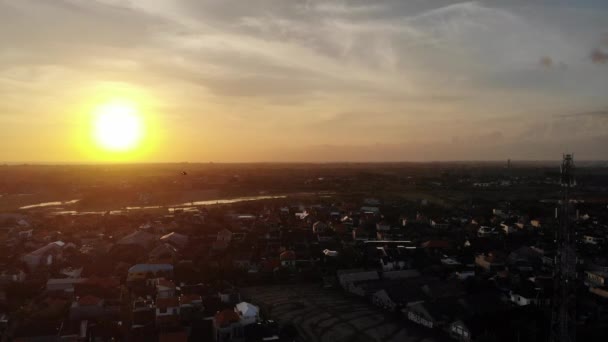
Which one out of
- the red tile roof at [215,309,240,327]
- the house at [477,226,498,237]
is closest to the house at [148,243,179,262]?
the red tile roof at [215,309,240,327]

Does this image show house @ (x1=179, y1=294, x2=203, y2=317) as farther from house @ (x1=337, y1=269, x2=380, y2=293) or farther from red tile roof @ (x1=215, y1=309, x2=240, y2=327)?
house @ (x1=337, y1=269, x2=380, y2=293)

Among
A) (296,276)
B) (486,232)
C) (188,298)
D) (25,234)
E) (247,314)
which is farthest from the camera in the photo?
(486,232)

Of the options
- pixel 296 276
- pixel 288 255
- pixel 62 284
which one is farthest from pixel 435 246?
pixel 62 284

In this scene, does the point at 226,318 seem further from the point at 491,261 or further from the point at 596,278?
the point at 596,278

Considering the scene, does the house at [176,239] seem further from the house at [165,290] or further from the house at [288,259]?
the house at [165,290]

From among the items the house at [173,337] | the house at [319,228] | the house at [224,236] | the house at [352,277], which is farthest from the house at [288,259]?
the house at [173,337]

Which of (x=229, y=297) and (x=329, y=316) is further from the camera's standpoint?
(x=229, y=297)
